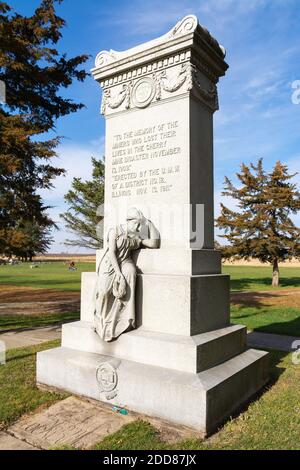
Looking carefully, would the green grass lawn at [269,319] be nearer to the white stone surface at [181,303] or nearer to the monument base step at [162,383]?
the monument base step at [162,383]

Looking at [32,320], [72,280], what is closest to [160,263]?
[32,320]

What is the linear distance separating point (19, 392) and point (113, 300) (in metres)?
1.53

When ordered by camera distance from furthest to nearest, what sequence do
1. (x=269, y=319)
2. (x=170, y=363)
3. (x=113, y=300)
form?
1. (x=269, y=319)
2. (x=113, y=300)
3. (x=170, y=363)

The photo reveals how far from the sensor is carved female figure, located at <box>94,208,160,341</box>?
13.6ft

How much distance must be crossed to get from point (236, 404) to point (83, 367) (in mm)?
1675

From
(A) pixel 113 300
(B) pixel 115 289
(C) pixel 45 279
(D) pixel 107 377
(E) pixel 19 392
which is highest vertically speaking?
(B) pixel 115 289

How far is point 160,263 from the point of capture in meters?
4.36

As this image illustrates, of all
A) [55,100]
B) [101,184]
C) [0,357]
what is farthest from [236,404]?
[101,184]

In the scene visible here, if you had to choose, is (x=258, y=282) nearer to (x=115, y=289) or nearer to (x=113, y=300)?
(x=113, y=300)

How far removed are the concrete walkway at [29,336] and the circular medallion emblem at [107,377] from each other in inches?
128

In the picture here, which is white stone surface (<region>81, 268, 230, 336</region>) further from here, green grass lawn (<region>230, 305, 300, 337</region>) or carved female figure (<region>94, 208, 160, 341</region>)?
green grass lawn (<region>230, 305, 300, 337</region>)

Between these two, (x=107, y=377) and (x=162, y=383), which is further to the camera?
(x=107, y=377)

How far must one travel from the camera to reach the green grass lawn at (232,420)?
10.1 ft
